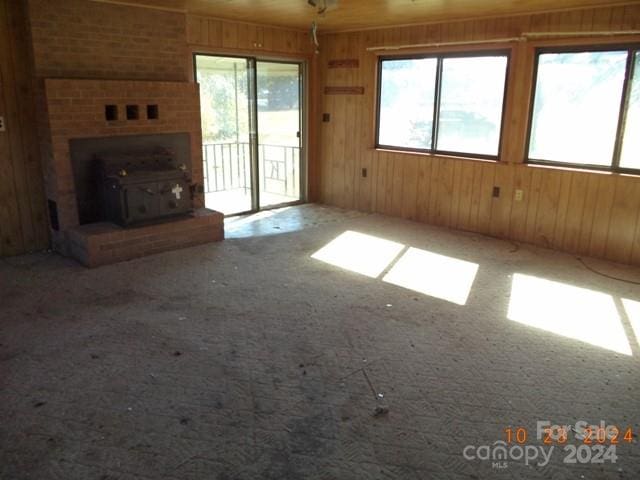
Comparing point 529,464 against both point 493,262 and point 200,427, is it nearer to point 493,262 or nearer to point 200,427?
point 200,427

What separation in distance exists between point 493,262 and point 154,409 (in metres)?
3.26

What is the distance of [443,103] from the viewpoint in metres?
5.57

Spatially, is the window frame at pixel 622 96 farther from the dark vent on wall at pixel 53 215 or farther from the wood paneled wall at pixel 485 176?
the dark vent on wall at pixel 53 215

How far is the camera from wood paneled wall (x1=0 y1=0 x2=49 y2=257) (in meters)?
4.14

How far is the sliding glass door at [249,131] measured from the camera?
5707 mm

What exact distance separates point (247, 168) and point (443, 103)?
2.43 metres

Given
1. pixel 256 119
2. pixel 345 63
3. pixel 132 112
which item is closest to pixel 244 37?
pixel 256 119

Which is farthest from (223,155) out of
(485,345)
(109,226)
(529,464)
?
(529,464)

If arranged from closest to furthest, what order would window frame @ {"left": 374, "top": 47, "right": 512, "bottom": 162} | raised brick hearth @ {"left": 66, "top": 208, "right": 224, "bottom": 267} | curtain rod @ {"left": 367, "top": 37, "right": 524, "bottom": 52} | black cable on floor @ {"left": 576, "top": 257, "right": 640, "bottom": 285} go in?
black cable on floor @ {"left": 576, "top": 257, "right": 640, "bottom": 285} → raised brick hearth @ {"left": 66, "top": 208, "right": 224, "bottom": 267} → curtain rod @ {"left": 367, "top": 37, "right": 524, "bottom": 52} → window frame @ {"left": 374, "top": 47, "right": 512, "bottom": 162}

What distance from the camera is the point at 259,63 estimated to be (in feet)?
19.5

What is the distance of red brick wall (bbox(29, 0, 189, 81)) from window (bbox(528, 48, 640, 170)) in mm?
3553

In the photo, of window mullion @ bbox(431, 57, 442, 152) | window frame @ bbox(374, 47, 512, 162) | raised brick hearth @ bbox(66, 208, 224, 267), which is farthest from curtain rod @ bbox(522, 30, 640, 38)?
raised brick hearth @ bbox(66, 208, 224, 267)

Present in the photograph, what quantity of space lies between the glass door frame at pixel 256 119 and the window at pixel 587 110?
2.88m

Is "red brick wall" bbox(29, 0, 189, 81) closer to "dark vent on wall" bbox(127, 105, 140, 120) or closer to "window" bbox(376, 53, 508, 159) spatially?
"dark vent on wall" bbox(127, 105, 140, 120)
